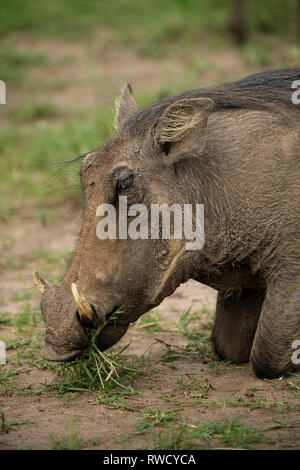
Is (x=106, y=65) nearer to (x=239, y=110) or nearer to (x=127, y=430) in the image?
(x=239, y=110)

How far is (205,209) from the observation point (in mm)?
3934

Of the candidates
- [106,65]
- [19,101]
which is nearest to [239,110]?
[19,101]

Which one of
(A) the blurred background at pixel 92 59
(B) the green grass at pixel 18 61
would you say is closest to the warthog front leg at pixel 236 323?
(A) the blurred background at pixel 92 59

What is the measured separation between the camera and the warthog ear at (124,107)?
4262 millimetres

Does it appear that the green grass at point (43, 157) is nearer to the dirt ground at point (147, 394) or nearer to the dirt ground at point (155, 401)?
the dirt ground at point (147, 394)

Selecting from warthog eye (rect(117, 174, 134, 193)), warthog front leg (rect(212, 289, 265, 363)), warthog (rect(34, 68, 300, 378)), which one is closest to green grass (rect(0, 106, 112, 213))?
warthog front leg (rect(212, 289, 265, 363))

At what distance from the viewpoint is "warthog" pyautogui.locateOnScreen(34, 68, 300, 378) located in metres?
3.68

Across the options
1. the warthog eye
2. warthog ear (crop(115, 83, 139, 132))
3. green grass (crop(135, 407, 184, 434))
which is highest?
warthog ear (crop(115, 83, 139, 132))

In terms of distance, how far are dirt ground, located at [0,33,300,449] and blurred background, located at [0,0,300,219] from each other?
1.73 m

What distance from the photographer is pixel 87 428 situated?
3393 mm

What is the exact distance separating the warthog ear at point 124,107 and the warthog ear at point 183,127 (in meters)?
0.44

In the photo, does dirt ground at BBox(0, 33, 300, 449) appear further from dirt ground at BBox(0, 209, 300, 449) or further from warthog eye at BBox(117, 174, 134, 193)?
warthog eye at BBox(117, 174, 134, 193)
